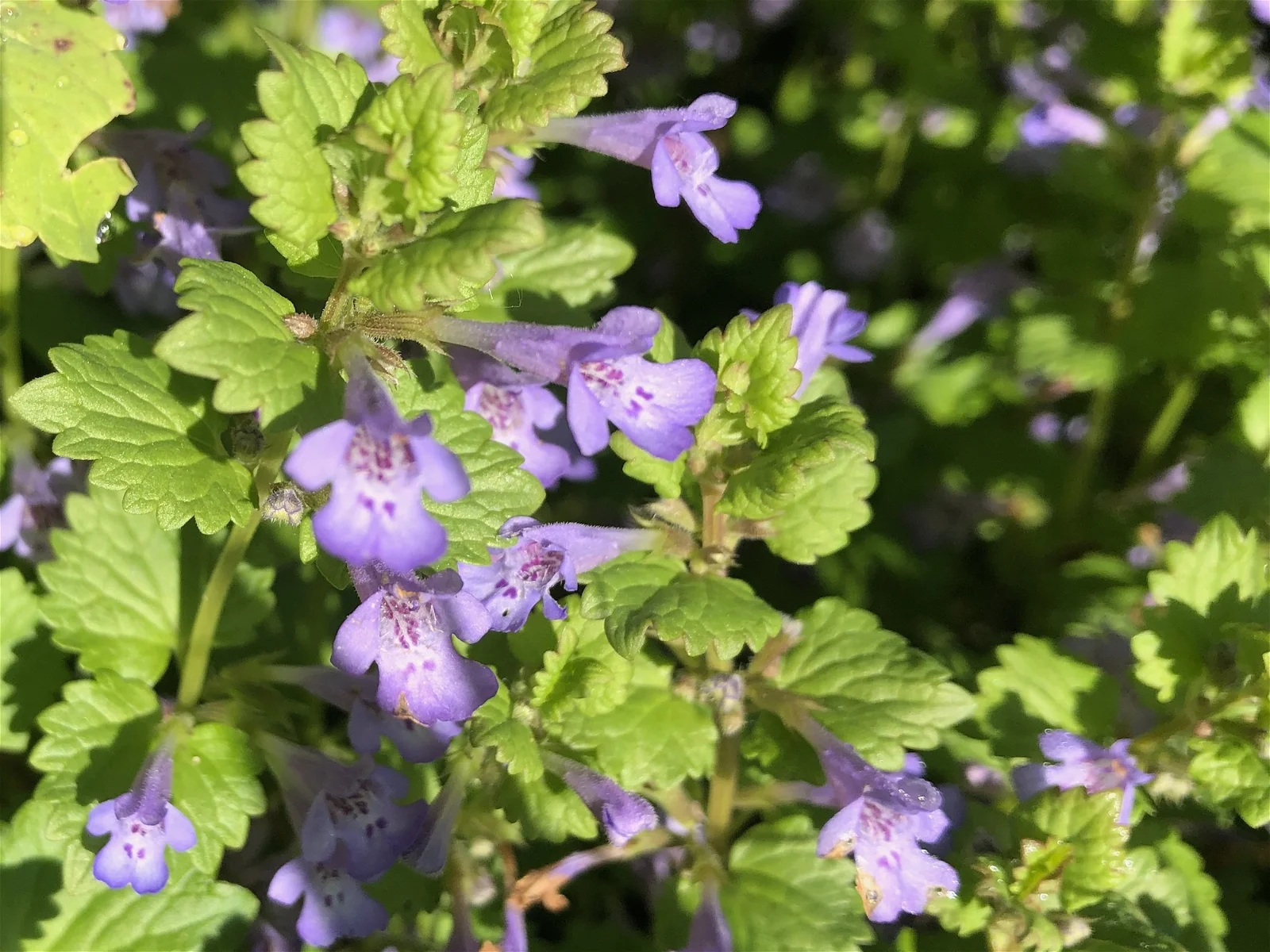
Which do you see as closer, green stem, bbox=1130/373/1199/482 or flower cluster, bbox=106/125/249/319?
flower cluster, bbox=106/125/249/319

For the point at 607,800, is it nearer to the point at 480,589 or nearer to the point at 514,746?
the point at 514,746

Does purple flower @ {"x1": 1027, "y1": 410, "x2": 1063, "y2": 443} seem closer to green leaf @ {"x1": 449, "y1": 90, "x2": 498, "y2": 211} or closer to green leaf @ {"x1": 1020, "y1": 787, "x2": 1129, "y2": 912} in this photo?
green leaf @ {"x1": 1020, "y1": 787, "x2": 1129, "y2": 912}

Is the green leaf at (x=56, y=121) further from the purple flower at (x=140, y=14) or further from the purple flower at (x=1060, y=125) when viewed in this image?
the purple flower at (x=1060, y=125)

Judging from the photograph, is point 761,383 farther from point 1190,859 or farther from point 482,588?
point 1190,859

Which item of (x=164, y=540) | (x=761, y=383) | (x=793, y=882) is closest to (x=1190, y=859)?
(x=793, y=882)

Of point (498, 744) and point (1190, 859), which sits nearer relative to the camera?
point (498, 744)

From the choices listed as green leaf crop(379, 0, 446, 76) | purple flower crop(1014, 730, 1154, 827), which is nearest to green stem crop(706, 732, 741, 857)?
purple flower crop(1014, 730, 1154, 827)

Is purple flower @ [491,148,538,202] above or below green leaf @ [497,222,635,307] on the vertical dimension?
above

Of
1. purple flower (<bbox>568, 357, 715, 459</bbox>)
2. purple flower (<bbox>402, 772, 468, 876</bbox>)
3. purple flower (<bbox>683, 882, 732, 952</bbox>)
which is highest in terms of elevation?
purple flower (<bbox>568, 357, 715, 459</bbox>)
